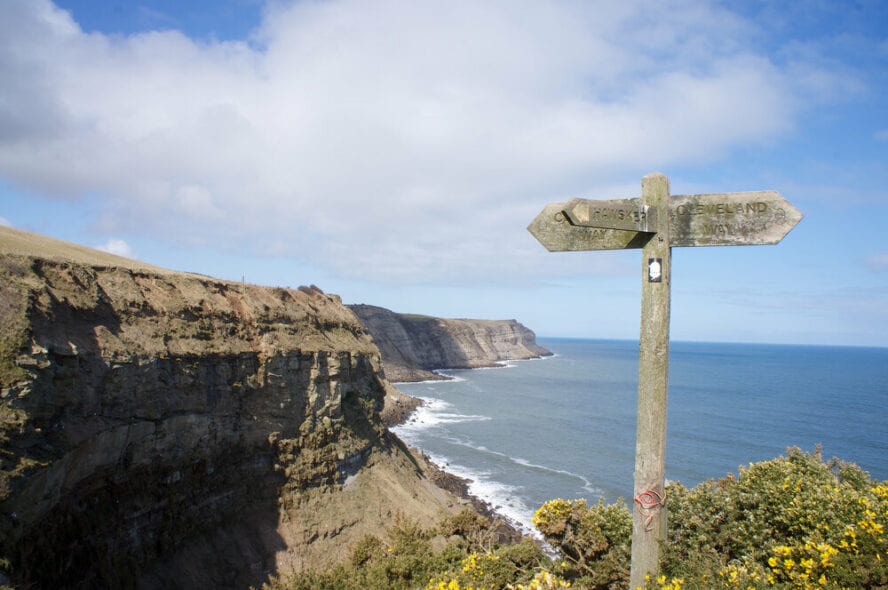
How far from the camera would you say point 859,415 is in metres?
64.8

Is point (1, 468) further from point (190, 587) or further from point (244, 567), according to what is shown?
point (244, 567)

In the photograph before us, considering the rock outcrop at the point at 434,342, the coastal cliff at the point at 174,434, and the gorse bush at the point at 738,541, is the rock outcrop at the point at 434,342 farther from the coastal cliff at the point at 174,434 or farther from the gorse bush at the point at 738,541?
the gorse bush at the point at 738,541

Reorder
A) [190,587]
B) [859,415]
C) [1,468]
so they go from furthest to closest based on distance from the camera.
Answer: [859,415] < [190,587] < [1,468]

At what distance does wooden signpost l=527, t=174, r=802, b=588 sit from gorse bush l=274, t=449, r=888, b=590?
0.68 meters

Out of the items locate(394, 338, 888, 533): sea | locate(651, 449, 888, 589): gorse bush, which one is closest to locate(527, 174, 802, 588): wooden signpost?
locate(651, 449, 888, 589): gorse bush

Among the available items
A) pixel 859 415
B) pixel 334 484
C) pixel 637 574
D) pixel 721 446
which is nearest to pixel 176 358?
pixel 334 484

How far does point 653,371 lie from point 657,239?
1.06 m

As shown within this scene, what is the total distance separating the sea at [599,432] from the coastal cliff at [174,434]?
12.3 metres

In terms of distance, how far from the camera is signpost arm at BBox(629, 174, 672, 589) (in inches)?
173

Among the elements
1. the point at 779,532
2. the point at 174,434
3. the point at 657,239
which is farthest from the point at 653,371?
the point at 174,434

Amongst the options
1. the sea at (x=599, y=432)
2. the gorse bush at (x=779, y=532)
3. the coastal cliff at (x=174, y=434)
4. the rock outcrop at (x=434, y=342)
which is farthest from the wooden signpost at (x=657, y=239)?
the rock outcrop at (x=434, y=342)

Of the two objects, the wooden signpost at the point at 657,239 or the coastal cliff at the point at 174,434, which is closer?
the wooden signpost at the point at 657,239

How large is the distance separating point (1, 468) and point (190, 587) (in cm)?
827

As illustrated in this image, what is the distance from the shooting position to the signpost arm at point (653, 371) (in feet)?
14.4
